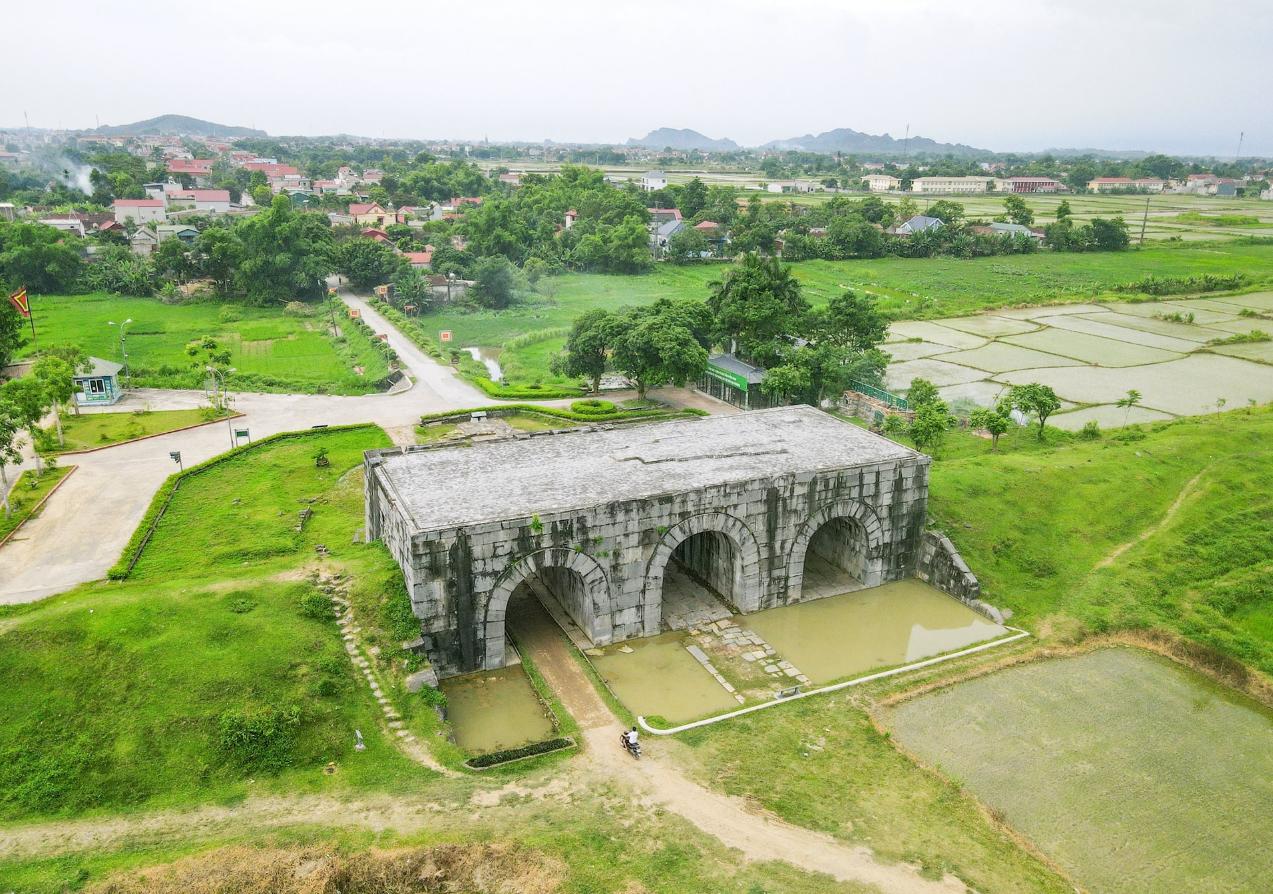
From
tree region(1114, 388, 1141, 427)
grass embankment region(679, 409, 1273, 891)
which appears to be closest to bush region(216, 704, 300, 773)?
grass embankment region(679, 409, 1273, 891)

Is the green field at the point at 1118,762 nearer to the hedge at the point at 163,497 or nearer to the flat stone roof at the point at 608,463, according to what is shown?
the flat stone roof at the point at 608,463

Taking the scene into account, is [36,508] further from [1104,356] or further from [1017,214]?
[1017,214]

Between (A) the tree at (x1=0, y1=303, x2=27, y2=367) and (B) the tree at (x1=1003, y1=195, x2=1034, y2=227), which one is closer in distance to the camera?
(A) the tree at (x1=0, y1=303, x2=27, y2=367)

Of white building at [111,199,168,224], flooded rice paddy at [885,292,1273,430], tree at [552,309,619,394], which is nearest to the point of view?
tree at [552,309,619,394]

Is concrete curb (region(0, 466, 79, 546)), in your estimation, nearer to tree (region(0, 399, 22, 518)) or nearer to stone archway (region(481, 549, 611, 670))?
tree (region(0, 399, 22, 518))

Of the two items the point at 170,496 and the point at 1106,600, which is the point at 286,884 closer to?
the point at 170,496

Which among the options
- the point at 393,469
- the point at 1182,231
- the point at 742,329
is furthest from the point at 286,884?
the point at 1182,231
